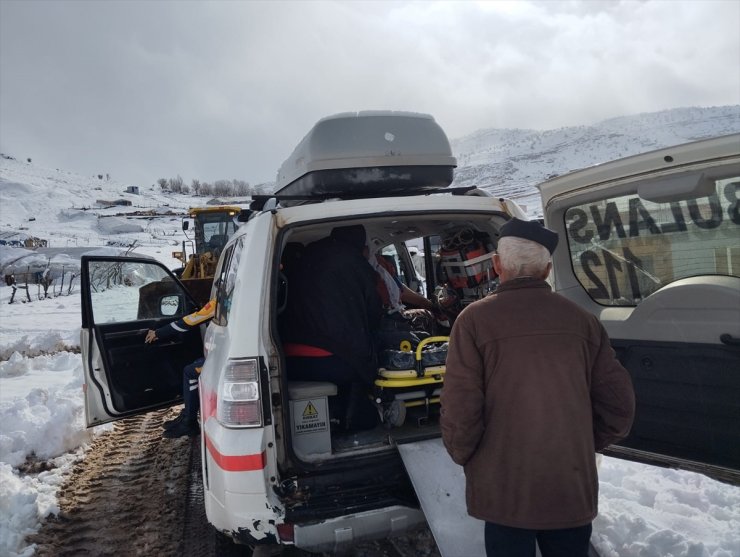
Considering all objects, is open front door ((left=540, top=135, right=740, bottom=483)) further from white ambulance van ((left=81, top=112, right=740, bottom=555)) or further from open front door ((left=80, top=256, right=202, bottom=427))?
open front door ((left=80, top=256, right=202, bottom=427))

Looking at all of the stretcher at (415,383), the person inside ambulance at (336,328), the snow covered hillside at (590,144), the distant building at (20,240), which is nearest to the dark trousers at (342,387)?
the person inside ambulance at (336,328)

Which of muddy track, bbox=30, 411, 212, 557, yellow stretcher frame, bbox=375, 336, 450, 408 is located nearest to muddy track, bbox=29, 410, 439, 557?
muddy track, bbox=30, 411, 212, 557

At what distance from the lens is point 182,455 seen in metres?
4.74

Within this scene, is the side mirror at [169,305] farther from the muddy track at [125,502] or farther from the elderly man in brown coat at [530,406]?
the elderly man in brown coat at [530,406]

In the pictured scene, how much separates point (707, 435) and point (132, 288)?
4.57 m

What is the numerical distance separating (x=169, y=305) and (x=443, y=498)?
3.39m

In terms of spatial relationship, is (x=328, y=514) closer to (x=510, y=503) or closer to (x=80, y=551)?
(x=510, y=503)

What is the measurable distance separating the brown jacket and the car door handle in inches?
29.4

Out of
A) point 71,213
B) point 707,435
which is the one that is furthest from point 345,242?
point 71,213

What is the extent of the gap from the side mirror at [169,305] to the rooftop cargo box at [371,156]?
2.03 metres

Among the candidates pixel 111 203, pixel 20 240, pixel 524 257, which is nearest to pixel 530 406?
pixel 524 257

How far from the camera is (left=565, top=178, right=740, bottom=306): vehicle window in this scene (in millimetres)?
2299

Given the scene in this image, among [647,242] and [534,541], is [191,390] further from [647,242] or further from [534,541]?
[647,242]

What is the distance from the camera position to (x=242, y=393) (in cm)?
234
